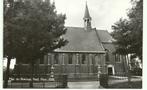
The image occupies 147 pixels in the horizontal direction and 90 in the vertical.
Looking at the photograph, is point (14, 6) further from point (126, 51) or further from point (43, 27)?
point (126, 51)

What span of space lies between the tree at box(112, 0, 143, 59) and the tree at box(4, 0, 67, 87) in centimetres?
244

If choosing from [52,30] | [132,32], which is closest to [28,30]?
[52,30]

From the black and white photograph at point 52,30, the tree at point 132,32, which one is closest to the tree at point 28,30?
the black and white photograph at point 52,30

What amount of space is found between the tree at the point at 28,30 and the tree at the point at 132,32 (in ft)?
8.00

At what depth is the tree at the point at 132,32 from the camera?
8562 millimetres

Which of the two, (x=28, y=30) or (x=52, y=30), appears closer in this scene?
(x=28, y=30)

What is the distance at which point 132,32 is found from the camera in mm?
9156

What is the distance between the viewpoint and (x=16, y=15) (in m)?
9.09

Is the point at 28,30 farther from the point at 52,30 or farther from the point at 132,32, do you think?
the point at 132,32

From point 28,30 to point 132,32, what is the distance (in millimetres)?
3797

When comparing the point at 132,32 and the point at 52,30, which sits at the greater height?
the point at 52,30

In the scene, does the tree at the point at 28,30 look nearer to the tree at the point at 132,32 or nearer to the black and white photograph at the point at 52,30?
the black and white photograph at the point at 52,30

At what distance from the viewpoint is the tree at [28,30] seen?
8.59 meters

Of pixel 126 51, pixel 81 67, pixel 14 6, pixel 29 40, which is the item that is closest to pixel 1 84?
pixel 29 40
